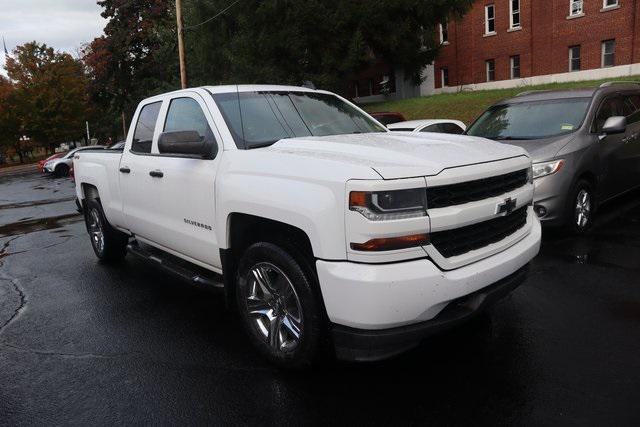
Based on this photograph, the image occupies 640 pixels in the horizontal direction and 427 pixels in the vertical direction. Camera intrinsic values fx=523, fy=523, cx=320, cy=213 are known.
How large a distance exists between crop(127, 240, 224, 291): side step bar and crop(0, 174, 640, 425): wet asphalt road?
0.43m

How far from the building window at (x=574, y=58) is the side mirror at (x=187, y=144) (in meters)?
31.8

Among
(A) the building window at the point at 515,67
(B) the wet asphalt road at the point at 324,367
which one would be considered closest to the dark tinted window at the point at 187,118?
(B) the wet asphalt road at the point at 324,367

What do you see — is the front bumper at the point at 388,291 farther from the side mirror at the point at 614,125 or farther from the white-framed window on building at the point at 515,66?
the white-framed window on building at the point at 515,66

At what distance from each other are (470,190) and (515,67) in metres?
34.0

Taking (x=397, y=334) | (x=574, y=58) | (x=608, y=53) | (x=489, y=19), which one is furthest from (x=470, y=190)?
(x=489, y=19)

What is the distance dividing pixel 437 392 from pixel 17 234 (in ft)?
31.0

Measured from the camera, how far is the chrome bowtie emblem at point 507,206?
3250 mm

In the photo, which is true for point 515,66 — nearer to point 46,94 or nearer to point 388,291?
point 388,291

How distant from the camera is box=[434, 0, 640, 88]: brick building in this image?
2792 centimetres

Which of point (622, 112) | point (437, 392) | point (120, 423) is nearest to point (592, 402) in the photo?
point (437, 392)

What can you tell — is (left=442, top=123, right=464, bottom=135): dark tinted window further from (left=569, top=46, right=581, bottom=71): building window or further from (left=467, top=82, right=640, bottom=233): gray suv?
(left=569, top=46, right=581, bottom=71): building window

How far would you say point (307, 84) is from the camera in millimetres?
5457

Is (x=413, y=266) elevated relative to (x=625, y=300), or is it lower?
elevated

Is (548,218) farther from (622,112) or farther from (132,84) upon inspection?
(132,84)
